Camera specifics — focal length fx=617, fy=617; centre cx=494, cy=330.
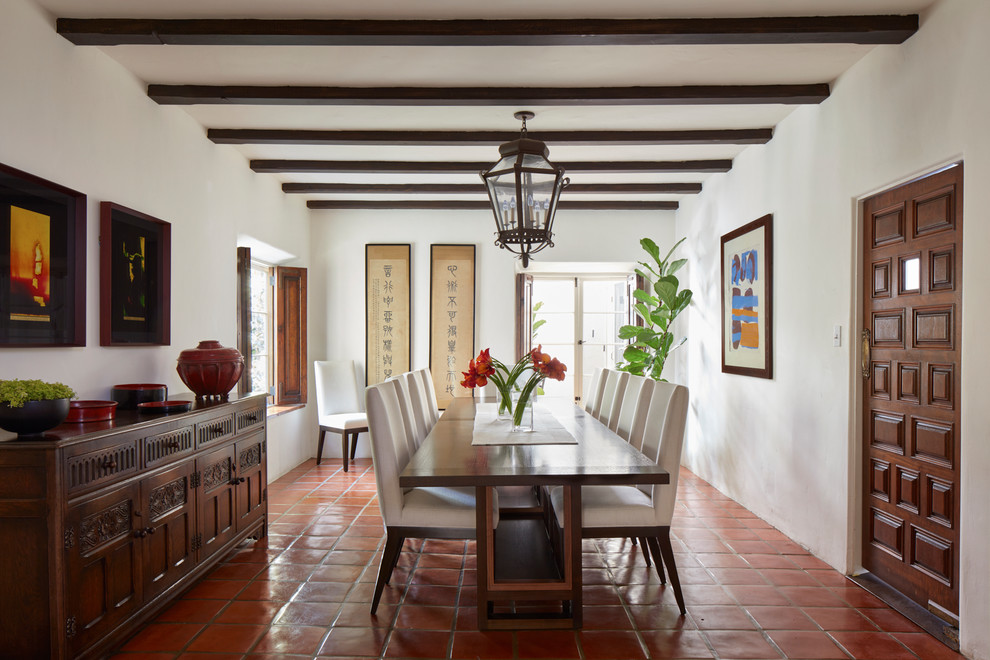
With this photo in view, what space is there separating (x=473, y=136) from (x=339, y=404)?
2.93 meters

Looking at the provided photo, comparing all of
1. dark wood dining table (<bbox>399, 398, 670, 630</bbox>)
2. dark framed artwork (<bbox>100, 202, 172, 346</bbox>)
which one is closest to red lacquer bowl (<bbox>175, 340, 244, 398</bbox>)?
dark framed artwork (<bbox>100, 202, 172, 346</bbox>)

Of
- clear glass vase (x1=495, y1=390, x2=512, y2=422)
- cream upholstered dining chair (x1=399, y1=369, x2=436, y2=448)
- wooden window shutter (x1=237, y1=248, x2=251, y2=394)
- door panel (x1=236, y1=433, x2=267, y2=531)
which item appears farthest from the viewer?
wooden window shutter (x1=237, y1=248, x2=251, y2=394)

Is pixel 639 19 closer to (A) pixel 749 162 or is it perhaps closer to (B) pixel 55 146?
(A) pixel 749 162

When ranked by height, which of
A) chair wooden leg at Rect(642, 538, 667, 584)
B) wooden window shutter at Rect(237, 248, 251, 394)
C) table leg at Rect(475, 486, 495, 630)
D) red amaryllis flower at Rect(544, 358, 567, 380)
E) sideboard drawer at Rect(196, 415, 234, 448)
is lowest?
chair wooden leg at Rect(642, 538, 667, 584)

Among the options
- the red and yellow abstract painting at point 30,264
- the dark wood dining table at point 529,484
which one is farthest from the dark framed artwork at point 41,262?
the dark wood dining table at point 529,484

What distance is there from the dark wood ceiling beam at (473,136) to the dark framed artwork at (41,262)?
57.7 inches

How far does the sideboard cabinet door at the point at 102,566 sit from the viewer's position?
2033 millimetres

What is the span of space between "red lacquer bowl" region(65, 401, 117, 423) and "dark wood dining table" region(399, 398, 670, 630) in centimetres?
120

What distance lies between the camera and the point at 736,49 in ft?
9.45

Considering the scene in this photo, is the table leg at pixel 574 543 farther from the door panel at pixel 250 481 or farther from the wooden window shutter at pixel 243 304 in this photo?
the wooden window shutter at pixel 243 304

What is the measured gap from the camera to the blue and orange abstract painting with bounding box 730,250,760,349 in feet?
13.9

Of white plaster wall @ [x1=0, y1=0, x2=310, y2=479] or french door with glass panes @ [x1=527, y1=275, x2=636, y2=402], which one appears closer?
white plaster wall @ [x1=0, y1=0, x2=310, y2=479]

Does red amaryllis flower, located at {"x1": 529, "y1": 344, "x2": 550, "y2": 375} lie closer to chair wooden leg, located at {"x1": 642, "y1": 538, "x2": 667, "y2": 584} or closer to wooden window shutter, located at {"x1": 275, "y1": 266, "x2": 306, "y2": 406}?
chair wooden leg, located at {"x1": 642, "y1": 538, "x2": 667, "y2": 584}

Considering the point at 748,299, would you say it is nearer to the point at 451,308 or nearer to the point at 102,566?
the point at 451,308
